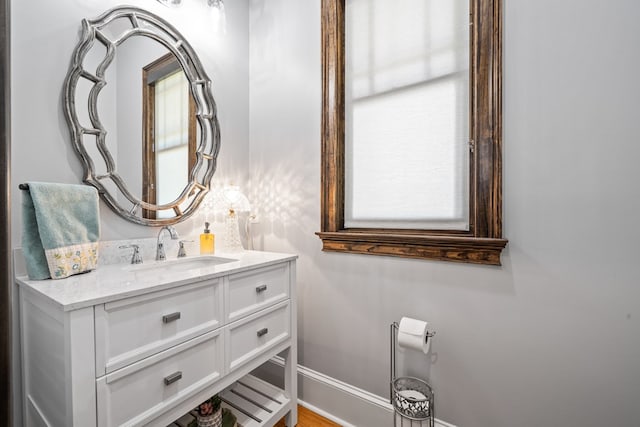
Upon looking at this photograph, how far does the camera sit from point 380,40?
151cm

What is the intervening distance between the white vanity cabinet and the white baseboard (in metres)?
0.37

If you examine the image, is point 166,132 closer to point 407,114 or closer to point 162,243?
point 162,243

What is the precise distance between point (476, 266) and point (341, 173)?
32.3 inches

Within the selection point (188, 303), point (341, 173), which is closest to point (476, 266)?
point (341, 173)

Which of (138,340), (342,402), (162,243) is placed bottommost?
(342,402)

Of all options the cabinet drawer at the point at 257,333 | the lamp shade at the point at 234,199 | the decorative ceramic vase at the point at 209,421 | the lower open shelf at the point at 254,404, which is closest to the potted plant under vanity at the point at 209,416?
the decorative ceramic vase at the point at 209,421

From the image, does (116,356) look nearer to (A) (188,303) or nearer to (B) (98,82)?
(A) (188,303)

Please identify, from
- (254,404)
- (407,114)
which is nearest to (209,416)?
(254,404)

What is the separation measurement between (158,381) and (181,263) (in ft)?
2.01

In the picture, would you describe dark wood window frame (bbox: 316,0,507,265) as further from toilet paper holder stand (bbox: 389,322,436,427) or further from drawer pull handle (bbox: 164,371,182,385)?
drawer pull handle (bbox: 164,371,182,385)

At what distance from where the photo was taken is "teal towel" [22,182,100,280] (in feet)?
3.21

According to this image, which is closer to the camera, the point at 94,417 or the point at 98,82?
the point at 94,417

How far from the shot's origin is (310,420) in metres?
1.61

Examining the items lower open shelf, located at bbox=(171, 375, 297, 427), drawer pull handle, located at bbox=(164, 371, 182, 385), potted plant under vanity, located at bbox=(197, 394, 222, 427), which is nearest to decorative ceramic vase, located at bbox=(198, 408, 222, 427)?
potted plant under vanity, located at bbox=(197, 394, 222, 427)
